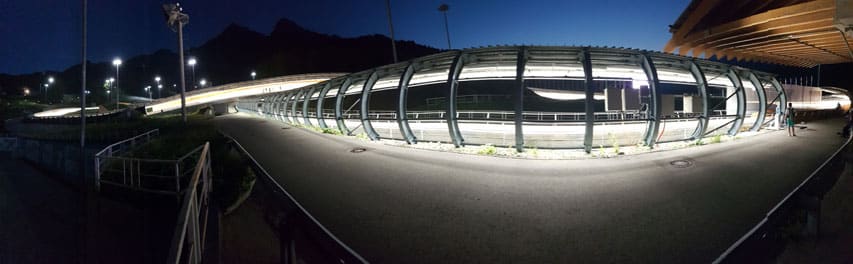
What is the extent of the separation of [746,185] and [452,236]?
6.36 m

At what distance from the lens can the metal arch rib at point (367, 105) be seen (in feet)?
41.7

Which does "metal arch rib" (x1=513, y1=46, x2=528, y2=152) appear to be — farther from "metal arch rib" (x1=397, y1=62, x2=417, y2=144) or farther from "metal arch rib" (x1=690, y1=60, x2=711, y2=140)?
"metal arch rib" (x1=690, y1=60, x2=711, y2=140)

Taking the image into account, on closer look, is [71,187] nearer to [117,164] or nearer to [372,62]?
[117,164]

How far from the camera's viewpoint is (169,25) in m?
29.0

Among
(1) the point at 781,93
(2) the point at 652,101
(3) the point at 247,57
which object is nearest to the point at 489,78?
(2) the point at 652,101

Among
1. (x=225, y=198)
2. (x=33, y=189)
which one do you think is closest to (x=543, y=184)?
(x=225, y=198)

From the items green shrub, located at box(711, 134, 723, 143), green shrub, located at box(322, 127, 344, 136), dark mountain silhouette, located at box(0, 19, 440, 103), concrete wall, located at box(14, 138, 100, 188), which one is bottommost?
concrete wall, located at box(14, 138, 100, 188)

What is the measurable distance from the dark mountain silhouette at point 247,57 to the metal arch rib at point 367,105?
340 feet

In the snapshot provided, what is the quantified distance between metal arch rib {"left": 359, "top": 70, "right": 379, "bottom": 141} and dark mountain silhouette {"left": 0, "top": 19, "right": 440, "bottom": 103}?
104 metres

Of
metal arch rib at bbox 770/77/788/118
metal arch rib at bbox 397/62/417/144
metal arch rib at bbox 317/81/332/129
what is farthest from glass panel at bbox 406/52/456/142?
metal arch rib at bbox 770/77/788/118

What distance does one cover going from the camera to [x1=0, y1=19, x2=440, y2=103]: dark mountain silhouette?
384ft

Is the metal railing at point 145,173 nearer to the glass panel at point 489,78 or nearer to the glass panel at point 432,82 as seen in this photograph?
the glass panel at point 432,82

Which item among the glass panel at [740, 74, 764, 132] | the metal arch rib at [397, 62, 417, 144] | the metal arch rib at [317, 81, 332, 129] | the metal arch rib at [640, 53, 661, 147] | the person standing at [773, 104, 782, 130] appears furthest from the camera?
the metal arch rib at [317, 81, 332, 129]

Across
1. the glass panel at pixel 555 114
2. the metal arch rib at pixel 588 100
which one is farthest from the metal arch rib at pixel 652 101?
the metal arch rib at pixel 588 100
